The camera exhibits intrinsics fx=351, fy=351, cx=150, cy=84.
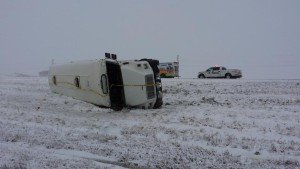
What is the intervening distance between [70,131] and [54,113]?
3.96 metres

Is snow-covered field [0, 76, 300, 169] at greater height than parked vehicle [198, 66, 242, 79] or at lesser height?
lesser

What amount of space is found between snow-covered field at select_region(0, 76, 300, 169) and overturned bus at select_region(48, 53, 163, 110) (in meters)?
0.58

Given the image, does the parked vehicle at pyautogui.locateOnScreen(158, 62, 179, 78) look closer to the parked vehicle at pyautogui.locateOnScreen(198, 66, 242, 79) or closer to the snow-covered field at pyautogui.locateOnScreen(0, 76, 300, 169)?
the parked vehicle at pyautogui.locateOnScreen(198, 66, 242, 79)

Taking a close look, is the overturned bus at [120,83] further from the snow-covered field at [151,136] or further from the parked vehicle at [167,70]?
the parked vehicle at [167,70]

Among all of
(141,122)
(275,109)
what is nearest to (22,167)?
(141,122)

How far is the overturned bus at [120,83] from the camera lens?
14.9m

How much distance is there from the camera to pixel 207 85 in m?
25.7

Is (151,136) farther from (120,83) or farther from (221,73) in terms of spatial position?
(221,73)

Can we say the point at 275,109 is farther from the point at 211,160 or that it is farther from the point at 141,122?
the point at 211,160

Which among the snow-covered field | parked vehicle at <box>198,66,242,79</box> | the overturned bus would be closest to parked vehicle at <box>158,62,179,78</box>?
parked vehicle at <box>198,66,242,79</box>

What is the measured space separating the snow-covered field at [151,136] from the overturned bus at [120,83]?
584 mm

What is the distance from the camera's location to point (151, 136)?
9.71 meters

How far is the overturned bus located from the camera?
587 inches

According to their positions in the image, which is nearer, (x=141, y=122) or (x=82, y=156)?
(x=82, y=156)
